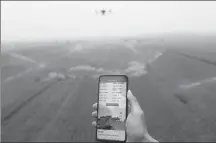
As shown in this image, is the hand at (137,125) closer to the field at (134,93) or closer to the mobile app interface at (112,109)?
the mobile app interface at (112,109)

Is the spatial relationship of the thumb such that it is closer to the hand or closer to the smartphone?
the hand

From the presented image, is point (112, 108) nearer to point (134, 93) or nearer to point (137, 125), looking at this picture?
point (137, 125)

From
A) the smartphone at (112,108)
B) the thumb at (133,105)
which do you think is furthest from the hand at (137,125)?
the smartphone at (112,108)

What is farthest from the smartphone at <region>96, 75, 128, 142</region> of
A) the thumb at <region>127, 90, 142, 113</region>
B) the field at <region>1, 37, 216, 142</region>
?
the field at <region>1, 37, 216, 142</region>

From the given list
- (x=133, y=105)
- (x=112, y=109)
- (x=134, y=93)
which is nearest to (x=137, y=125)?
(x=133, y=105)

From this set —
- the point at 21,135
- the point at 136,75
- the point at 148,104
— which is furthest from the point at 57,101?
the point at 136,75

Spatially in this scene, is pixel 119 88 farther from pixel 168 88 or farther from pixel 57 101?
pixel 168 88
